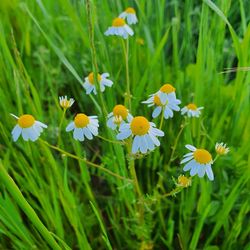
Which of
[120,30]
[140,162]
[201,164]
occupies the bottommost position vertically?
[140,162]

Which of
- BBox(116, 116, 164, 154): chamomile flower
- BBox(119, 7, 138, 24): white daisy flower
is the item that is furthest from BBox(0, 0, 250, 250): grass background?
BBox(116, 116, 164, 154): chamomile flower

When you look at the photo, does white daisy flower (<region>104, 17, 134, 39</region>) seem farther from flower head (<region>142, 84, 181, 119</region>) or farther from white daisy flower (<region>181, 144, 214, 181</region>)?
white daisy flower (<region>181, 144, 214, 181</region>)

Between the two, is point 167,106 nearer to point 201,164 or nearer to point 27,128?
point 201,164

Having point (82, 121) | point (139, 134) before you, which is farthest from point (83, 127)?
point (139, 134)

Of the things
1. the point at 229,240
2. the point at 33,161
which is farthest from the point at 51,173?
the point at 229,240

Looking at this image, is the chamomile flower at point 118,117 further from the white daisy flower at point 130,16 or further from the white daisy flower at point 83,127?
the white daisy flower at point 130,16

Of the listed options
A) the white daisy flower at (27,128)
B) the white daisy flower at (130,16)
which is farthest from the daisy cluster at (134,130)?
the white daisy flower at (130,16)
